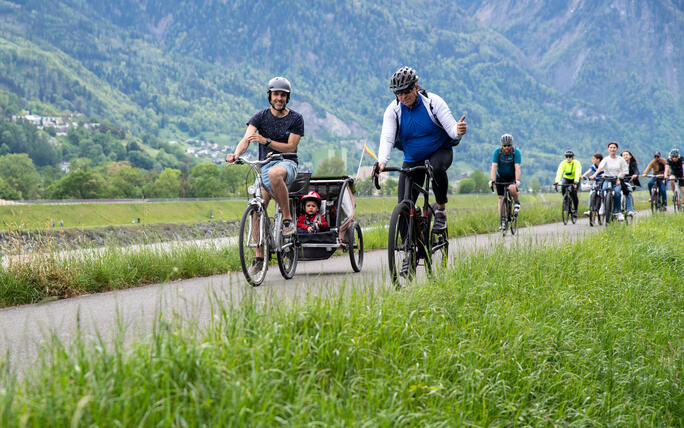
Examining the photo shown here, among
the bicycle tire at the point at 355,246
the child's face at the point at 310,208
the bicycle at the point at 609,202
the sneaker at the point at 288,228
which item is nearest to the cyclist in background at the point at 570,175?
the bicycle at the point at 609,202

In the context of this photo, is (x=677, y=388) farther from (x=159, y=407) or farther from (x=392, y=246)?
(x=159, y=407)

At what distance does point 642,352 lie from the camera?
6.68 m

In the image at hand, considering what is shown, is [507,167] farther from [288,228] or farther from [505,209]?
[288,228]

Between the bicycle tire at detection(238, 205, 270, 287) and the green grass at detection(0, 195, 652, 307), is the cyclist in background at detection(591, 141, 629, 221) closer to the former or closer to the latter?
the green grass at detection(0, 195, 652, 307)

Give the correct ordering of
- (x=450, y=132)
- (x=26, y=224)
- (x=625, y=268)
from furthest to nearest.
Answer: (x=625, y=268), (x=26, y=224), (x=450, y=132)

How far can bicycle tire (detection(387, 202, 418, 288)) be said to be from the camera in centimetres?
698

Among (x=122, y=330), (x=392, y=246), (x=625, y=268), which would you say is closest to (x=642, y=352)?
(x=392, y=246)

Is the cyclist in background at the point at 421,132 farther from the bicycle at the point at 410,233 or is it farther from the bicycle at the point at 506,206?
the bicycle at the point at 506,206

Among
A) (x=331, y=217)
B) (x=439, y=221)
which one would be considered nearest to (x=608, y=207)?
(x=331, y=217)

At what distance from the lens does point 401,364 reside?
432 centimetres

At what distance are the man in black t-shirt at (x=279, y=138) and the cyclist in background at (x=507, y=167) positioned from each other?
7877 mm

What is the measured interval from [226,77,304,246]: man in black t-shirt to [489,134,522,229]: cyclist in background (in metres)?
7.88

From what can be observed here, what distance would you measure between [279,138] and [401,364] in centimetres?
470

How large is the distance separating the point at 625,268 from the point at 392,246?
4.24 m
